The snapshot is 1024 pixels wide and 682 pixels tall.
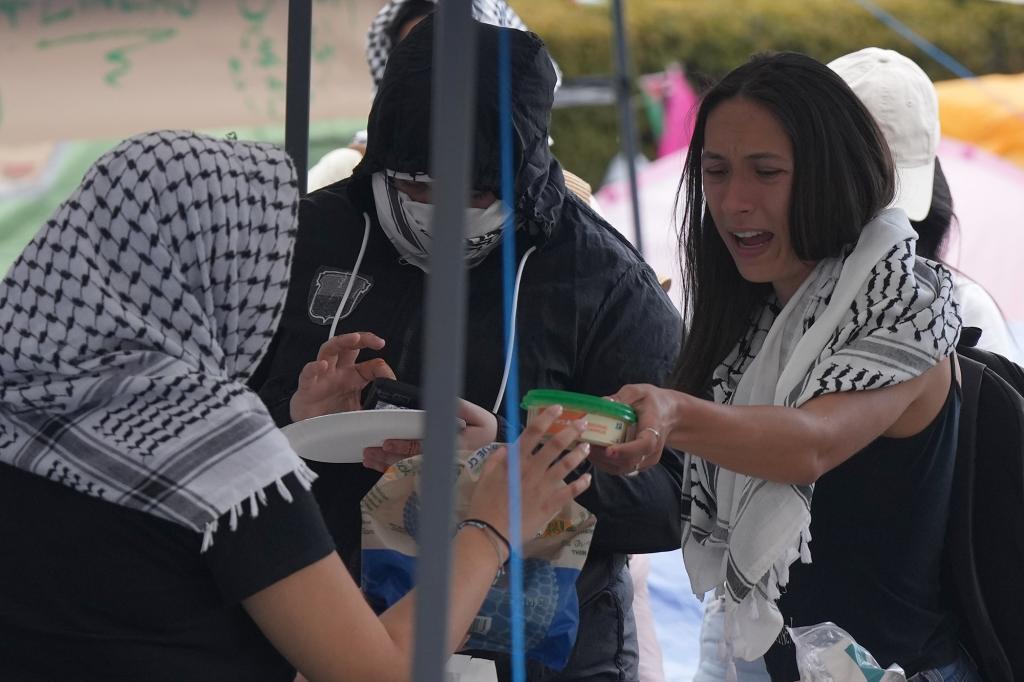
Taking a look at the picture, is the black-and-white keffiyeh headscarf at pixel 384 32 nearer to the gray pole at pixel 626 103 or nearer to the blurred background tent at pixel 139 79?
the blurred background tent at pixel 139 79

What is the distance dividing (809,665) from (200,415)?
31.1 inches

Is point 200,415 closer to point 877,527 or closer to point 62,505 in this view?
point 62,505

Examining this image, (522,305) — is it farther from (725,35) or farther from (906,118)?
(725,35)

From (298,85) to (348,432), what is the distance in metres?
1.00

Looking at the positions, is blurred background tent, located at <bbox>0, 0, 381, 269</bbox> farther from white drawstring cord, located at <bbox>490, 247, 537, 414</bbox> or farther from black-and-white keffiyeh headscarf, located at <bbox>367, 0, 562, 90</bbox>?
white drawstring cord, located at <bbox>490, 247, 537, 414</bbox>

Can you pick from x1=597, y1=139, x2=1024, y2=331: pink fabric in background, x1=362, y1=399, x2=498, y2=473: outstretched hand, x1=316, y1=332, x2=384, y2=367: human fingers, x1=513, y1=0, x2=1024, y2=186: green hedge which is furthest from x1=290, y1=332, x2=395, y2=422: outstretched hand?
x1=513, y1=0, x2=1024, y2=186: green hedge

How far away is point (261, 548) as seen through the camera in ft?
4.54

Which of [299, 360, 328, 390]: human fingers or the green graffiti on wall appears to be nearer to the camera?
[299, 360, 328, 390]: human fingers

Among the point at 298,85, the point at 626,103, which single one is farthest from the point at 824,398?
the point at 626,103

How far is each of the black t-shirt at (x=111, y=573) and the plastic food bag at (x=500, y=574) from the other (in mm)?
324

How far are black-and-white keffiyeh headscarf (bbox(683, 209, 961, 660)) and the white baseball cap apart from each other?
2.32 ft

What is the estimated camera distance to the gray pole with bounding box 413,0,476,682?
3.80ft

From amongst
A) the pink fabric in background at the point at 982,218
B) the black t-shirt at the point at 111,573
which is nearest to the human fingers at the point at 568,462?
the black t-shirt at the point at 111,573

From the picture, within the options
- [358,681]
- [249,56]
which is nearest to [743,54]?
[249,56]
